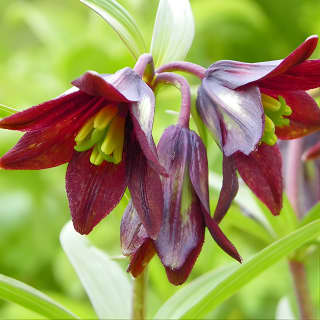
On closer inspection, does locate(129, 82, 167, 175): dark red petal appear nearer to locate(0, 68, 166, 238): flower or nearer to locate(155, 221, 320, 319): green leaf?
locate(0, 68, 166, 238): flower

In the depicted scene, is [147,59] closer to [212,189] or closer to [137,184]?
[137,184]

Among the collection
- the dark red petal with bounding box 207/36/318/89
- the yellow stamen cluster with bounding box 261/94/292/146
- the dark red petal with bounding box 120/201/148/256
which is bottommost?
the dark red petal with bounding box 120/201/148/256

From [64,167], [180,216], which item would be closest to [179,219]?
[180,216]

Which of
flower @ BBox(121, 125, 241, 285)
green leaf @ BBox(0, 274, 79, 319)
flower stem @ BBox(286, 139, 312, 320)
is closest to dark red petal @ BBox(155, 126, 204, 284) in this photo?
flower @ BBox(121, 125, 241, 285)

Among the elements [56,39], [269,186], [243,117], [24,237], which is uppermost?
[243,117]

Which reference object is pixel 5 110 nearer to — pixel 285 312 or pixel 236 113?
pixel 236 113

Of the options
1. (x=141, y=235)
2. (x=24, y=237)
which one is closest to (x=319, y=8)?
(x=24, y=237)

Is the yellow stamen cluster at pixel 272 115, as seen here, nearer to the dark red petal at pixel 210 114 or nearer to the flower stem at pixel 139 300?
the dark red petal at pixel 210 114

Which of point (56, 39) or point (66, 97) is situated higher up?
point (66, 97)
